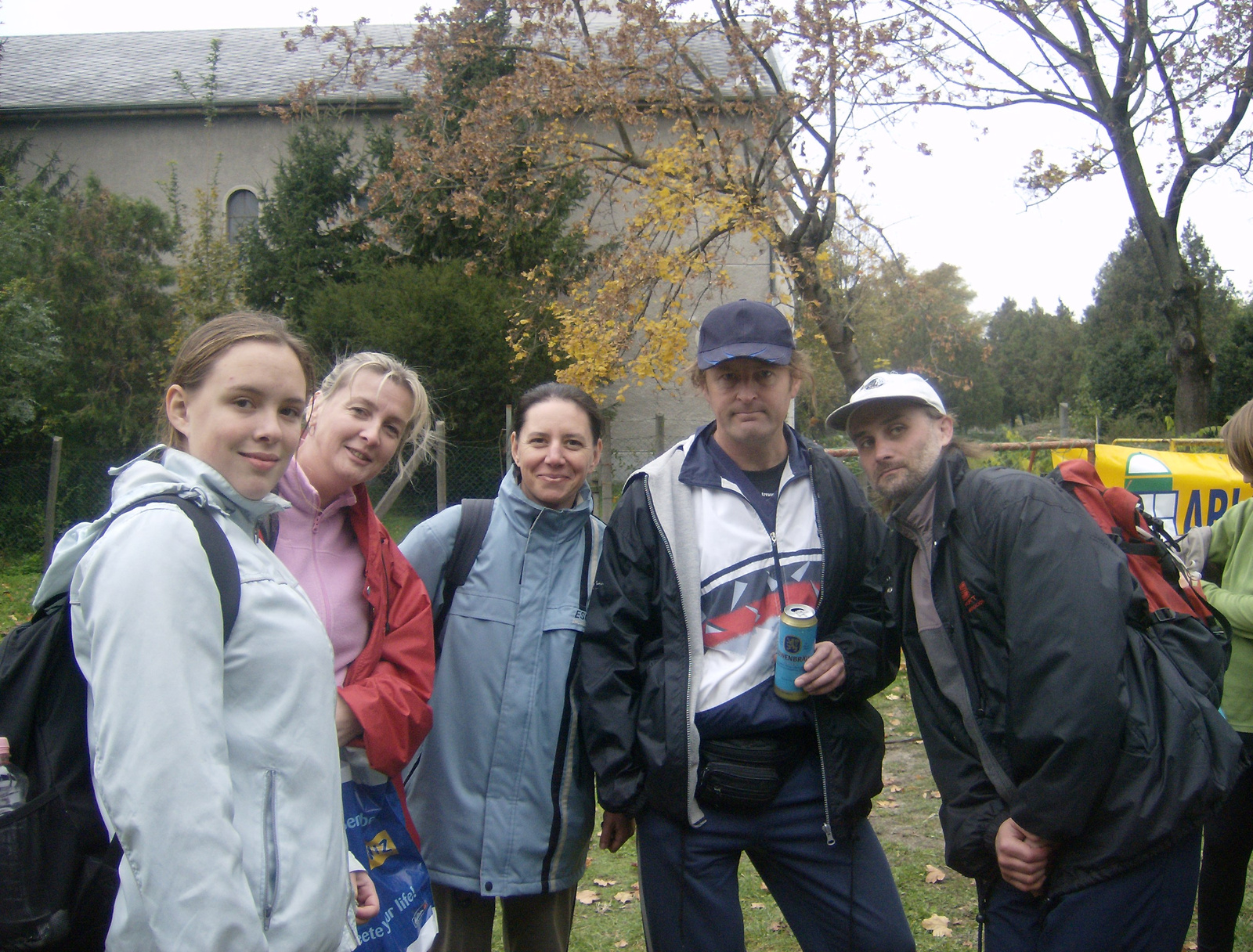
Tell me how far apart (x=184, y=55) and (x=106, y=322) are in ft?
41.8

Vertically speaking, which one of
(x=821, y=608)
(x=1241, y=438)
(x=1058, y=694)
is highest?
(x=1241, y=438)

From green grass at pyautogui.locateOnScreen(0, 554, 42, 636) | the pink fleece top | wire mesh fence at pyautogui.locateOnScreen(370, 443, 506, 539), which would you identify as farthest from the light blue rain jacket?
wire mesh fence at pyautogui.locateOnScreen(370, 443, 506, 539)

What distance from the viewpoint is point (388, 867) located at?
219 cm

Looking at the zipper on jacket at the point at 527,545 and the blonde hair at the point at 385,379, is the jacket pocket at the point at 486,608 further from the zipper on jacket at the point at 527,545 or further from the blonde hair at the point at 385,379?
the blonde hair at the point at 385,379

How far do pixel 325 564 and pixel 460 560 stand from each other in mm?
486

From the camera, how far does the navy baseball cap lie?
263 cm

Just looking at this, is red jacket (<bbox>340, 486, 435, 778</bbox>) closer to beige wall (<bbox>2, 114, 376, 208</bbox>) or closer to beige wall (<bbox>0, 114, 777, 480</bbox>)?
beige wall (<bbox>0, 114, 777, 480</bbox>)

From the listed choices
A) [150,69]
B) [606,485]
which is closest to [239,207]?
[150,69]

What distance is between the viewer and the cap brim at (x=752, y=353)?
262 cm

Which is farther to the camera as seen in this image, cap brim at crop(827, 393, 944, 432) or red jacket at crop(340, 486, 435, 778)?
cap brim at crop(827, 393, 944, 432)

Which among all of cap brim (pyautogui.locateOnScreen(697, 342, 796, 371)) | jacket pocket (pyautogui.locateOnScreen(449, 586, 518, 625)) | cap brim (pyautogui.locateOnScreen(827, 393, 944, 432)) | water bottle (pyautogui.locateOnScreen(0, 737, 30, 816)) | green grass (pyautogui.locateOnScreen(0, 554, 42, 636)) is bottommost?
green grass (pyautogui.locateOnScreen(0, 554, 42, 636))

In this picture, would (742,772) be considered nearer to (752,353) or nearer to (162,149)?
(752,353)

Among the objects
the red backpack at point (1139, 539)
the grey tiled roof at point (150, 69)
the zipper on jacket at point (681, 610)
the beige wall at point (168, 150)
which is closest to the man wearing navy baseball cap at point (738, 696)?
the zipper on jacket at point (681, 610)

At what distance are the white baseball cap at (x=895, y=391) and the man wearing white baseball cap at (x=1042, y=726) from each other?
2 cm
